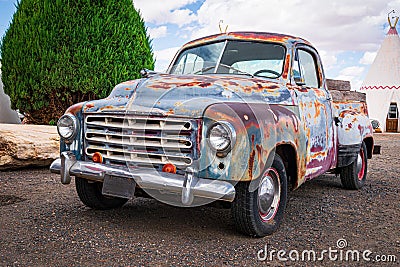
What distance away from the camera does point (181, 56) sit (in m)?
5.21

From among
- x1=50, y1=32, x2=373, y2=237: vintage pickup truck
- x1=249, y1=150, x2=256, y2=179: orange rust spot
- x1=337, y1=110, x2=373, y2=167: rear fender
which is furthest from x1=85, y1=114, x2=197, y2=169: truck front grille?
x1=337, y1=110, x2=373, y2=167: rear fender

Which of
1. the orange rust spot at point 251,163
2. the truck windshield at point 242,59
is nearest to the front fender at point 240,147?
the orange rust spot at point 251,163

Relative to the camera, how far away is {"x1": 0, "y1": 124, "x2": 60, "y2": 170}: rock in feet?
22.0

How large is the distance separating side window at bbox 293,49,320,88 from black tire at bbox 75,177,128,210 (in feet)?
7.56

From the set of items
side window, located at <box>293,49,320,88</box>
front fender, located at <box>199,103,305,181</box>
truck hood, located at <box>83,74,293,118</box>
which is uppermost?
side window, located at <box>293,49,320,88</box>

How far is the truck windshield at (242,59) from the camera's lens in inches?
180

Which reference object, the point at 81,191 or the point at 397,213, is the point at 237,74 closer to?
the point at 81,191

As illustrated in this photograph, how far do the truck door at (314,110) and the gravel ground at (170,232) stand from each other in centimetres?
55

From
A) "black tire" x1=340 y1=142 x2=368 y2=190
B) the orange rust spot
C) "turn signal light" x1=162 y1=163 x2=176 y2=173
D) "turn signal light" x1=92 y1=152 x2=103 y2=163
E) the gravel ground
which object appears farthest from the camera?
"black tire" x1=340 y1=142 x2=368 y2=190

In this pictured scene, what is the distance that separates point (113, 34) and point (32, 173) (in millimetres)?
3001

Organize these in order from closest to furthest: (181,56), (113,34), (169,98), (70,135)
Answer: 1. (169,98)
2. (70,135)
3. (181,56)
4. (113,34)

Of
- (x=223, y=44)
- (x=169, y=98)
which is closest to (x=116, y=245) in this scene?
(x=169, y=98)

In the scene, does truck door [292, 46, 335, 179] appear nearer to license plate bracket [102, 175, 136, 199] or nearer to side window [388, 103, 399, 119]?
license plate bracket [102, 175, 136, 199]

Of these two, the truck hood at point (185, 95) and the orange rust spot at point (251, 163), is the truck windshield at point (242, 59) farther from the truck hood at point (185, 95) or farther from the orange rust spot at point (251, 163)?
the orange rust spot at point (251, 163)
